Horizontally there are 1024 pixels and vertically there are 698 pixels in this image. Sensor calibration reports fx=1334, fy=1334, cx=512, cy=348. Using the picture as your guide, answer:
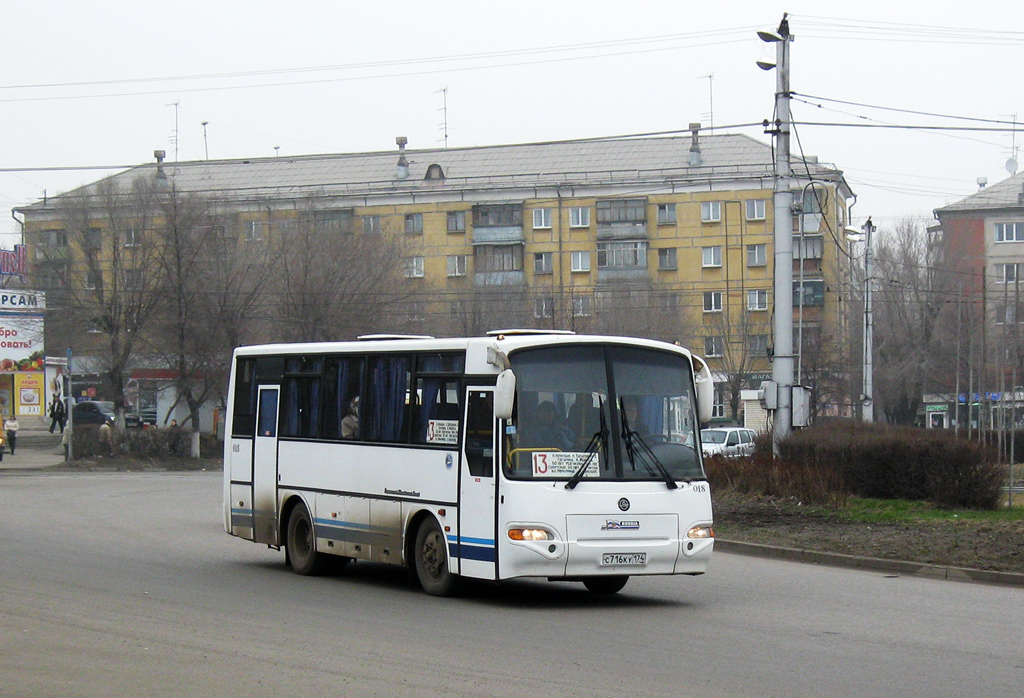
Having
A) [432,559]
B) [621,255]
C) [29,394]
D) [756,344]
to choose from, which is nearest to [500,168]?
[621,255]

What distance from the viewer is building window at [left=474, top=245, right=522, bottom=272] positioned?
81.1 m

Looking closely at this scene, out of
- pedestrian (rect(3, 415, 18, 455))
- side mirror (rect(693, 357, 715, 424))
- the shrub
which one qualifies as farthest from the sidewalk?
side mirror (rect(693, 357, 715, 424))

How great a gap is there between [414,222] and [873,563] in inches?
2772

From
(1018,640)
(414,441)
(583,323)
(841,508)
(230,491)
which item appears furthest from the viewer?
(583,323)

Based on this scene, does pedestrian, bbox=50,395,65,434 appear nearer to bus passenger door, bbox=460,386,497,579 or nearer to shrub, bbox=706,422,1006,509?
shrub, bbox=706,422,1006,509

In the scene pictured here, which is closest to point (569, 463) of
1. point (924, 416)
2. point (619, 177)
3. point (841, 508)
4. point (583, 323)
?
point (841, 508)

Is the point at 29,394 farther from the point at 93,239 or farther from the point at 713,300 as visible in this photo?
the point at 713,300

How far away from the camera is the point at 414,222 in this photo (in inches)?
3354

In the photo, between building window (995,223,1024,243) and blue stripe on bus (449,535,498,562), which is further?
building window (995,223,1024,243)

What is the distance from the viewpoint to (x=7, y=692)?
8.03 meters

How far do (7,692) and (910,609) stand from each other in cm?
808

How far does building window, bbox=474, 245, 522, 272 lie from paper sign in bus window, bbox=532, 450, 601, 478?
6813cm

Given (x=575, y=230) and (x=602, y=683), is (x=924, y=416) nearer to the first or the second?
(x=575, y=230)

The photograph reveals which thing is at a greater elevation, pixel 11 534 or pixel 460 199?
pixel 460 199
